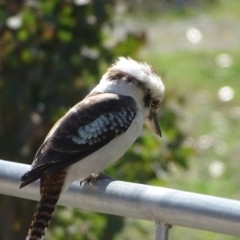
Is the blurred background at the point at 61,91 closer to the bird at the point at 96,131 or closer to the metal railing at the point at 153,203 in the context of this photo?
the bird at the point at 96,131

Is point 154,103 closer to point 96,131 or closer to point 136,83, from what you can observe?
point 136,83

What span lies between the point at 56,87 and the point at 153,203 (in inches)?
110

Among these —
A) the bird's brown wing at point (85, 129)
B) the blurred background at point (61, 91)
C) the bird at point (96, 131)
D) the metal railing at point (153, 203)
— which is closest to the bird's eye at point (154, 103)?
the bird at point (96, 131)

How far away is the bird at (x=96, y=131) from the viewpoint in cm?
354

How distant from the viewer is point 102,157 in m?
3.96

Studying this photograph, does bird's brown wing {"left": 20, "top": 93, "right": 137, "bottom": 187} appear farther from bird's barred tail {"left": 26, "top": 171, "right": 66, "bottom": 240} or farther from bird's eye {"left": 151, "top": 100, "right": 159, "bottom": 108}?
bird's eye {"left": 151, "top": 100, "right": 159, "bottom": 108}

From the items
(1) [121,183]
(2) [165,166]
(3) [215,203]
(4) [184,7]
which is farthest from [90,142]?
(4) [184,7]

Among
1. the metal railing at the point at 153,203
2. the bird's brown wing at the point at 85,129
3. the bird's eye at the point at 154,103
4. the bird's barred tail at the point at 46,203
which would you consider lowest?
the bird's barred tail at the point at 46,203

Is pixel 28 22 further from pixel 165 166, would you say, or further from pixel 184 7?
pixel 184 7

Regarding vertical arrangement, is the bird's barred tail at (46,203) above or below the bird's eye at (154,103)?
below

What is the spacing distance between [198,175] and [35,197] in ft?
16.8

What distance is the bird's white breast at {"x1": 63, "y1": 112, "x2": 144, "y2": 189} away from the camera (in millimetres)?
3793

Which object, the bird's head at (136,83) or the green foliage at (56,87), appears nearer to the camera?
the bird's head at (136,83)

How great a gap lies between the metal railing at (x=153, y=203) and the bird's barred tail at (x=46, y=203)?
0.17 metres
